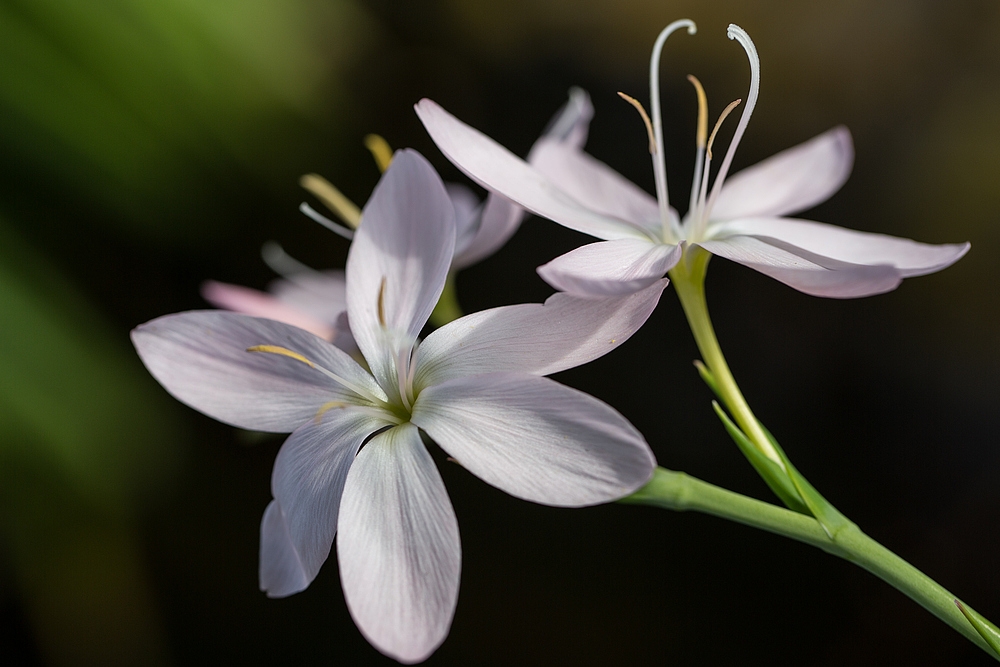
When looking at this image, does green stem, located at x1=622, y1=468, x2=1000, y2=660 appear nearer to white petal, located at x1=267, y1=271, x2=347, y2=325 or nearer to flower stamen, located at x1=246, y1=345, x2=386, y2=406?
flower stamen, located at x1=246, y1=345, x2=386, y2=406

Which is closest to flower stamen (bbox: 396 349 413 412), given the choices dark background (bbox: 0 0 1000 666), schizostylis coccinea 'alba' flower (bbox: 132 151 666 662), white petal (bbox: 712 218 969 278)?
schizostylis coccinea 'alba' flower (bbox: 132 151 666 662)

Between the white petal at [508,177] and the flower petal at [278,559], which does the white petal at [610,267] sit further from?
the flower petal at [278,559]

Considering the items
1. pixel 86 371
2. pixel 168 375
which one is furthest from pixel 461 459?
pixel 86 371

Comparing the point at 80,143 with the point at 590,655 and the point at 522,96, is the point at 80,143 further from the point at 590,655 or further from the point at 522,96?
the point at 590,655

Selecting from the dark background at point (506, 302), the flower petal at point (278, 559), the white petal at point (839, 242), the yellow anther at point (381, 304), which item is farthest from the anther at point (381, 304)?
the dark background at point (506, 302)

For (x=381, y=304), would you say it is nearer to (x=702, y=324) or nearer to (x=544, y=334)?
(x=544, y=334)

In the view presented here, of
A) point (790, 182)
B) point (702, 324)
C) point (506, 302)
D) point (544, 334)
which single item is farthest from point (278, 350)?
point (506, 302)
